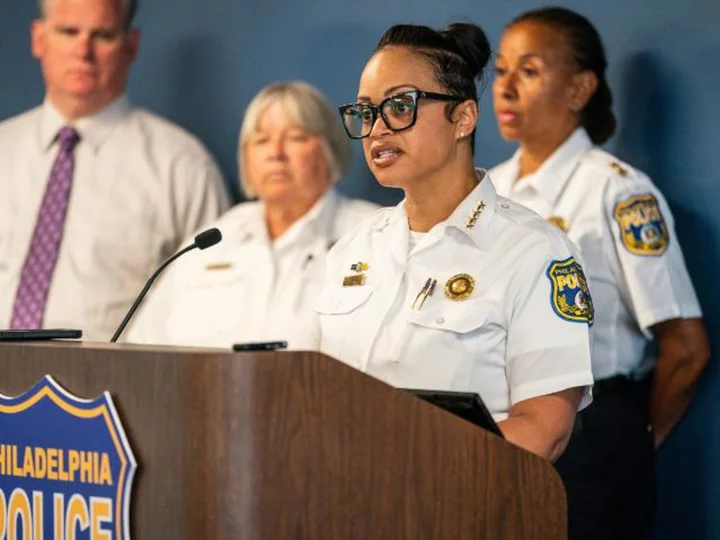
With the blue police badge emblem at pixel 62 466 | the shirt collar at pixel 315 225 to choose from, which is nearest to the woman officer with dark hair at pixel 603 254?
the shirt collar at pixel 315 225

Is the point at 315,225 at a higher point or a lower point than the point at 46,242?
higher

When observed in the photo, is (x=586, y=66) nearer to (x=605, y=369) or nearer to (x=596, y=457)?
(x=605, y=369)

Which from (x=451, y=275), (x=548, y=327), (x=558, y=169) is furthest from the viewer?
(x=558, y=169)

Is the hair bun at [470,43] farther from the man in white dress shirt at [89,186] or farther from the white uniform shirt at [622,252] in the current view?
the man in white dress shirt at [89,186]

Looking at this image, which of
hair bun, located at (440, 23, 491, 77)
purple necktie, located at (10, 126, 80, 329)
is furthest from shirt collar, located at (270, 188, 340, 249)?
hair bun, located at (440, 23, 491, 77)

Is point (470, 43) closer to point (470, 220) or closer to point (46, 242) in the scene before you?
point (470, 220)

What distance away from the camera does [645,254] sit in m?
3.08

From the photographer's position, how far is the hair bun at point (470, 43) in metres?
2.23

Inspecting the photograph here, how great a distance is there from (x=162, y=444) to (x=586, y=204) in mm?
1719

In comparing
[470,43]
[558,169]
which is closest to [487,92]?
[558,169]

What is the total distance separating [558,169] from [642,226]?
273 mm

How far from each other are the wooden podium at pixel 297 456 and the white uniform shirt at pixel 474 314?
1.11ft

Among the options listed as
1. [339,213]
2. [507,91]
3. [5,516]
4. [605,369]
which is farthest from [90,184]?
[5,516]

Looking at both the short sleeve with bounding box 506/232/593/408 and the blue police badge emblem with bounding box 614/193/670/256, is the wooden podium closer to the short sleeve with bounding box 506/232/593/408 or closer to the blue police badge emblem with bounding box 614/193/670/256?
the short sleeve with bounding box 506/232/593/408
